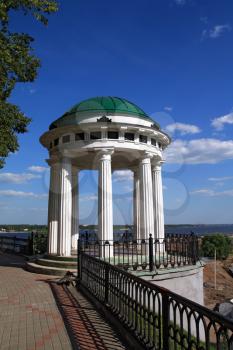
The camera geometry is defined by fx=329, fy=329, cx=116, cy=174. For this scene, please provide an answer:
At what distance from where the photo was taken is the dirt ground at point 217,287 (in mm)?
26419

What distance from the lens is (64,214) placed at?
1482 cm

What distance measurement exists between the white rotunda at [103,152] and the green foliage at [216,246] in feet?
162

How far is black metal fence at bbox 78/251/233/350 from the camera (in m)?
3.48

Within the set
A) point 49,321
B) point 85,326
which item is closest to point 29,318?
point 49,321

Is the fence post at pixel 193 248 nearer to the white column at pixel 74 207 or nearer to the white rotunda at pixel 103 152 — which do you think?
the white rotunda at pixel 103 152

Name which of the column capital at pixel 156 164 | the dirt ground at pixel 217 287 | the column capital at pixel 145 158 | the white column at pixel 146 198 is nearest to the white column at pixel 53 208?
the white column at pixel 146 198

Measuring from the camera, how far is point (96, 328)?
6.51m

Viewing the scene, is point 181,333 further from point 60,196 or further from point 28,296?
point 60,196

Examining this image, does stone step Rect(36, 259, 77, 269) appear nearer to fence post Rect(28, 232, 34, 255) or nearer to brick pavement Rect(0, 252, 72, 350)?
brick pavement Rect(0, 252, 72, 350)

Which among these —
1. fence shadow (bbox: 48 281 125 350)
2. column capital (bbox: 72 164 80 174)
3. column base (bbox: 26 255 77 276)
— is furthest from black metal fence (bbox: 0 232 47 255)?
fence shadow (bbox: 48 281 125 350)

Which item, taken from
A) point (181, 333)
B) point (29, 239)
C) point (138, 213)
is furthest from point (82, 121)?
point (181, 333)

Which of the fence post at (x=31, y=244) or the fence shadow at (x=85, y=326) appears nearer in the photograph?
the fence shadow at (x=85, y=326)

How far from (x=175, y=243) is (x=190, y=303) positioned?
8.96 m

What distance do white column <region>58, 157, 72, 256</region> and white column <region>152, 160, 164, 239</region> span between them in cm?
442
